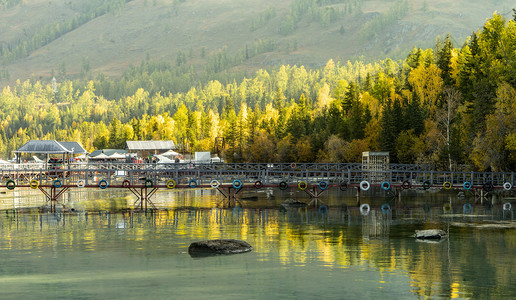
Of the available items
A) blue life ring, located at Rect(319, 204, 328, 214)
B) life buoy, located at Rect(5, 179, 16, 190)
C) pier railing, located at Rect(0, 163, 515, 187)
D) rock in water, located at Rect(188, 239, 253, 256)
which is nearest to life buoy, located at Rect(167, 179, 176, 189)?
pier railing, located at Rect(0, 163, 515, 187)

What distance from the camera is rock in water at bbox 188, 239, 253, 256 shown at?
38.3 meters

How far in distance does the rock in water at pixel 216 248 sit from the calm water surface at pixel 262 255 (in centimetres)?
80

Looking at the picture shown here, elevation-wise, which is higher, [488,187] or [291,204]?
[488,187]

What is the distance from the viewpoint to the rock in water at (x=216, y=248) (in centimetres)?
3828

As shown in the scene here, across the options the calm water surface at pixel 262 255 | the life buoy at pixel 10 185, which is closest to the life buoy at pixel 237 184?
the calm water surface at pixel 262 255

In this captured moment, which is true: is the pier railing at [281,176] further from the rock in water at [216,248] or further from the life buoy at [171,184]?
the rock in water at [216,248]

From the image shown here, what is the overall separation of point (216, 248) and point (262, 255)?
2507 millimetres

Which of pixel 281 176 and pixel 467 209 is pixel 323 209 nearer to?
pixel 467 209

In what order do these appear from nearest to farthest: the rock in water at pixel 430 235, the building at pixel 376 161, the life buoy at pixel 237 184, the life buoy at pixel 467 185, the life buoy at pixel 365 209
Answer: the rock in water at pixel 430 235 → the life buoy at pixel 365 209 → the life buoy at pixel 237 184 → the life buoy at pixel 467 185 → the building at pixel 376 161

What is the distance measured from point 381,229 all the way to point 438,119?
167ft

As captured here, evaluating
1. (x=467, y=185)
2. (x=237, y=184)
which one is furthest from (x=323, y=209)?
(x=467, y=185)

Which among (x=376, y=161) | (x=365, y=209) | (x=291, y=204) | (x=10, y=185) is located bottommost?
(x=365, y=209)

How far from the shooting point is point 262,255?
38.2 m

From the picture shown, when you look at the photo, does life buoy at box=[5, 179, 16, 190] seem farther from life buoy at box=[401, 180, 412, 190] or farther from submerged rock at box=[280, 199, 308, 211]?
life buoy at box=[401, 180, 412, 190]
